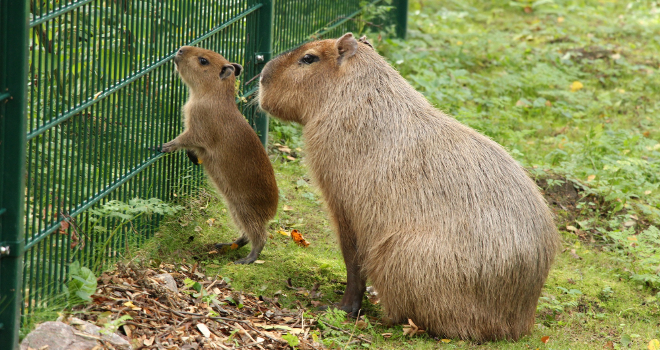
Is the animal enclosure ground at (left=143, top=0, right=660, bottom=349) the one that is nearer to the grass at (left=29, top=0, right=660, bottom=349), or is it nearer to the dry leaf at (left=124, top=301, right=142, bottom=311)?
the grass at (left=29, top=0, right=660, bottom=349)

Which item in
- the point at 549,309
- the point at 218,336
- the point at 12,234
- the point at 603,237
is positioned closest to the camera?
the point at 12,234

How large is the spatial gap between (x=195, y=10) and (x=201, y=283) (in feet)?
6.03

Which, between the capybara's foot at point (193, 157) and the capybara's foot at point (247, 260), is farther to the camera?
the capybara's foot at point (193, 157)

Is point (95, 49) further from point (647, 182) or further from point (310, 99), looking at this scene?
point (647, 182)

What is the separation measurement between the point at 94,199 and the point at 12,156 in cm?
89

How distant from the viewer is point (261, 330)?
420 cm

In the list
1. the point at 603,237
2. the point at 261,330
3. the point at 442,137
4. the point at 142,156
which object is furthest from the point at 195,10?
the point at 603,237

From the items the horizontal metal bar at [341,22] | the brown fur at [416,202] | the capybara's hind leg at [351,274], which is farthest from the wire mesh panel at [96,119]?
the horizontal metal bar at [341,22]

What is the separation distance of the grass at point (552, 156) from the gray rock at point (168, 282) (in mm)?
424

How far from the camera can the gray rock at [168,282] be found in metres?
4.29

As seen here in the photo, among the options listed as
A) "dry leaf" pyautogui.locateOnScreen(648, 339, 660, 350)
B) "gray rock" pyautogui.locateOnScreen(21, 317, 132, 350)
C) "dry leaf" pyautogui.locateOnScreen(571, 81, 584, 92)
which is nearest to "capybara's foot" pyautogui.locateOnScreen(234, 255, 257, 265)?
"gray rock" pyautogui.locateOnScreen(21, 317, 132, 350)

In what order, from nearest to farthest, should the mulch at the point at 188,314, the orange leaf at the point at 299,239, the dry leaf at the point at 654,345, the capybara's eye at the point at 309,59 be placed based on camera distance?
the mulch at the point at 188,314
the dry leaf at the point at 654,345
the capybara's eye at the point at 309,59
the orange leaf at the point at 299,239

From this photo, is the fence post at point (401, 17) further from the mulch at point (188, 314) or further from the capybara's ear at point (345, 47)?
the mulch at point (188, 314)

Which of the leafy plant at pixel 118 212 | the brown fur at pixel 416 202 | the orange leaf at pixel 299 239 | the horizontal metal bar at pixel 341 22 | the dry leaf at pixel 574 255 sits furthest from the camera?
the horizontal metal bar at pixel 341 22
